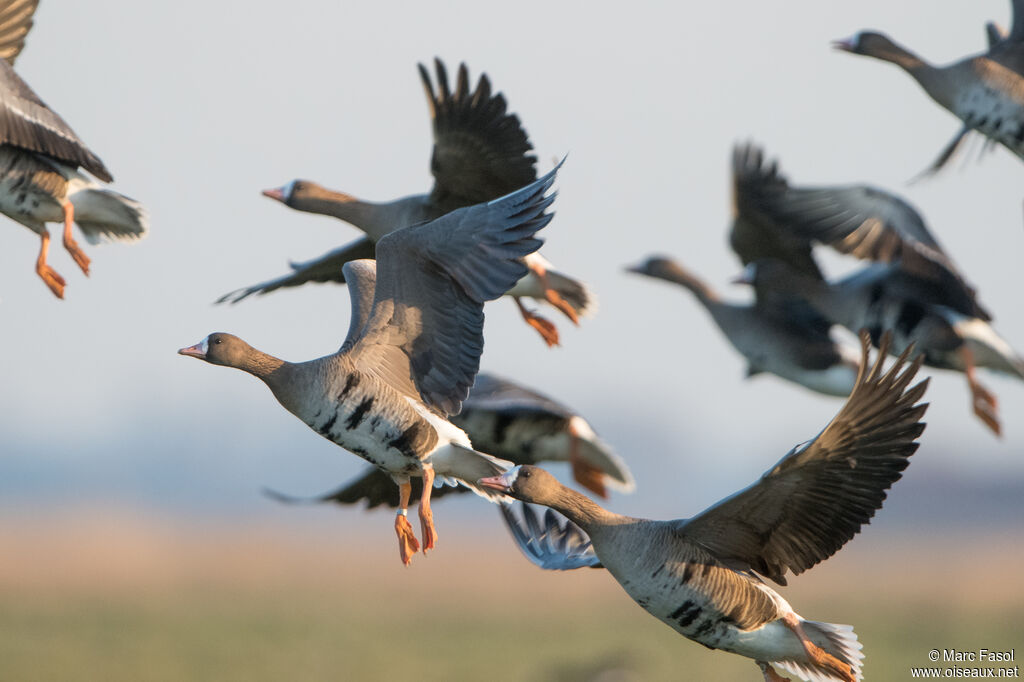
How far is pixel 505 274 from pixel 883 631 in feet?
53.0

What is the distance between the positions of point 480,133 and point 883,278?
482 cm

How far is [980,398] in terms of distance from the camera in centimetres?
1217

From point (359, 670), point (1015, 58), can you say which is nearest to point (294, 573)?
point (359, 670)

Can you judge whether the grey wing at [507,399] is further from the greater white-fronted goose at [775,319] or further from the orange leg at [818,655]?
the orange leg at [818,655]

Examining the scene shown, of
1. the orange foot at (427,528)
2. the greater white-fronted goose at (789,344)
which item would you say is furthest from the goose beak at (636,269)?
the orange foot at (427,528)

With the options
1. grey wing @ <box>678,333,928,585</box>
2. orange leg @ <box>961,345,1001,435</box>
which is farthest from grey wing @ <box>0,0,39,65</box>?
orange leg @ <box>961,345,1001,435</box>

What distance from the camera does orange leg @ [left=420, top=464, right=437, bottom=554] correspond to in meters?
7.21

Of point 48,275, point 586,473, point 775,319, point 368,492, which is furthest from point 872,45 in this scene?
point 48,275

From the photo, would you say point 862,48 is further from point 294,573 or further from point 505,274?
point 294,573

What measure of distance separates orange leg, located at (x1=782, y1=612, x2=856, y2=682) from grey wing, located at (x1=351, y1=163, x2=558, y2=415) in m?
2.01

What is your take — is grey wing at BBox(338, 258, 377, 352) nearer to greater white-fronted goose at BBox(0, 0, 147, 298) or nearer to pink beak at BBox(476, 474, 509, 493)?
pink beak at BBox(476, 474, 509, 493)

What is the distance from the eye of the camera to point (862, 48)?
1145 centimetres

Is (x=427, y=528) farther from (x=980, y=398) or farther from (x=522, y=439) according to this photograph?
(x=980, y=398)

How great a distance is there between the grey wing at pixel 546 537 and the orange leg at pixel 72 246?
282 centimetres
